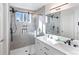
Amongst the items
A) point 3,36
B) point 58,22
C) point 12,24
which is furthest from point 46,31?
point 3,36

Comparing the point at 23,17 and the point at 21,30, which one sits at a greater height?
the point at 23,17

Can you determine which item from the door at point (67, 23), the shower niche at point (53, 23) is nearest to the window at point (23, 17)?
the shower niche at point (53, 23)

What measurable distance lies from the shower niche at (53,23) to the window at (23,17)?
0.61 meters

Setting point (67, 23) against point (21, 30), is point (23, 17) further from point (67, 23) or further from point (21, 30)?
point (67, 23)

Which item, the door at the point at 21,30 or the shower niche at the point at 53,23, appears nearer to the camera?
the shower niche at the point at 53,23

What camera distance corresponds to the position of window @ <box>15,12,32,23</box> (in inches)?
86.1

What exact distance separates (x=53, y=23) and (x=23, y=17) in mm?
955

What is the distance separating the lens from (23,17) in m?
2.22

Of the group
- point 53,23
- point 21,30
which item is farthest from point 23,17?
point 53,23

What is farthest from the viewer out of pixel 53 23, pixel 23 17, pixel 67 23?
pixel 23 17

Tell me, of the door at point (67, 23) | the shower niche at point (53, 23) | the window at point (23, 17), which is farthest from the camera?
the window at point (23, 17)

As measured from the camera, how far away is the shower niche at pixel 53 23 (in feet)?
6.01

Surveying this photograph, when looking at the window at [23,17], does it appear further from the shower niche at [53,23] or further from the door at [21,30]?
the shower niche at [53,23]

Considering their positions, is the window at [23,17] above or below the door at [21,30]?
above
